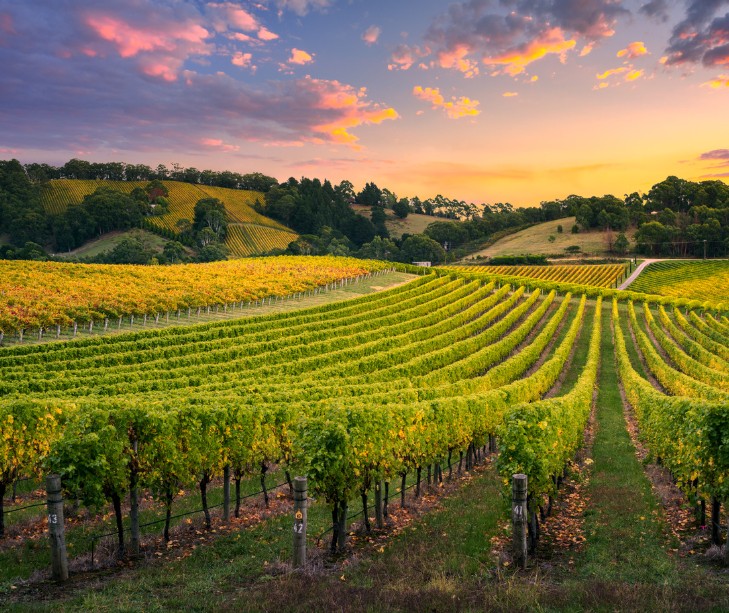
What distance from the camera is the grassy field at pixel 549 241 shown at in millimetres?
145750

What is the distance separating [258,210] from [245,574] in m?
182

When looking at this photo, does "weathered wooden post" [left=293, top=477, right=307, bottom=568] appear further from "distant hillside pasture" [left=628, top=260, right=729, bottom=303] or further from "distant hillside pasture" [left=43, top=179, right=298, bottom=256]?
"distant hillside pasture" [left=43, top=179, right=298, bottom=256]

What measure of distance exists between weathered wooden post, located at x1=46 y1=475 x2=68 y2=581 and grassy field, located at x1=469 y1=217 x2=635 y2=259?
144296mm

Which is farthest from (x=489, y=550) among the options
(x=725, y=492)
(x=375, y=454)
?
(x=725, y=492)

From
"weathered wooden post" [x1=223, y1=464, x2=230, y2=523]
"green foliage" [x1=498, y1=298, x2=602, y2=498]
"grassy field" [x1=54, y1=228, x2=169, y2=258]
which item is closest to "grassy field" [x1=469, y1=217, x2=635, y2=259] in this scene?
"grassy field" [x1=54, y1=228, x2=169, y2=258]

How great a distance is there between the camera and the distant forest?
5251 inches

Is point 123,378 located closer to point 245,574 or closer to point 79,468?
point 79,468

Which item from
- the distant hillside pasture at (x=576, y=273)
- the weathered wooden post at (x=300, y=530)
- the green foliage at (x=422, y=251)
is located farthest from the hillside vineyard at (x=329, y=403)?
the green foliage at (x=422, y=251)

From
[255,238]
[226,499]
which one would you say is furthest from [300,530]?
[255,238]

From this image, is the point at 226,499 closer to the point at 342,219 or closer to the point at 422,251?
the point at 422,251

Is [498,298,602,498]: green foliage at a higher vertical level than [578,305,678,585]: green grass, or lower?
higher

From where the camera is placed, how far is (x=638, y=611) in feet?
24.7

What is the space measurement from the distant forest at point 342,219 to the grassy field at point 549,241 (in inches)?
180

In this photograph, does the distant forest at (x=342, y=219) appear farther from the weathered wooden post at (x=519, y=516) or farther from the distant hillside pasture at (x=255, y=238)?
the weathered wooden post at (x=519, y=516)
